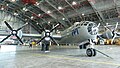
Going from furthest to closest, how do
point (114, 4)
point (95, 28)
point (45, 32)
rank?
point (114, 4) → point (45, 32) → point (95, 28)

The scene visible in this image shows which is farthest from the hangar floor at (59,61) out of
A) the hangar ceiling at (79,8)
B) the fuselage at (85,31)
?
the hangar ceiling at (79,8)

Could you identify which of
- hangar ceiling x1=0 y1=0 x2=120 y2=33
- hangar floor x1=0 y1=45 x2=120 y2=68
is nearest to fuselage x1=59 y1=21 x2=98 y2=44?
hangar floor x1=0 y1=45 x2=120 y2=68

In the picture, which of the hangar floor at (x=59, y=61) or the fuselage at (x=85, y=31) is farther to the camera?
the fuselage at (x=85, y=31)

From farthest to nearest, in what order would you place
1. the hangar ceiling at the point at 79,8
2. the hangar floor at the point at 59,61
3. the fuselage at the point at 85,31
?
the hangar ceiling at the point at 79,8
the fuselage at the point at 85,31
the hangar floor at the point at 59,61

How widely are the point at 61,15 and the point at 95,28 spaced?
117 ft

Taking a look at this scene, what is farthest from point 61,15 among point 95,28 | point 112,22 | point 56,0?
point 95,28

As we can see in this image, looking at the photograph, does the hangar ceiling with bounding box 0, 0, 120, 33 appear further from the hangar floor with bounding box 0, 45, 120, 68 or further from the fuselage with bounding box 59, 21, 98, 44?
the hangar floor with bounding box 0, 45, 120, 68

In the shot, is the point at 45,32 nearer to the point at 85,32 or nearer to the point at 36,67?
the point at 85,32

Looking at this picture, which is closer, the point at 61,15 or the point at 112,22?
the point at 112,22

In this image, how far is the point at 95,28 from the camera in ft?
45.4

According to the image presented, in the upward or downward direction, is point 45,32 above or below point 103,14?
below

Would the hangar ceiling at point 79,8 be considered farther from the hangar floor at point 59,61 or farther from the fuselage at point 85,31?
the hangar floor at point 59,61

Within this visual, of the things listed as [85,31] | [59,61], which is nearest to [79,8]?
[85,31]

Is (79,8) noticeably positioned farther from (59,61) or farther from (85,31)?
(59,61)
